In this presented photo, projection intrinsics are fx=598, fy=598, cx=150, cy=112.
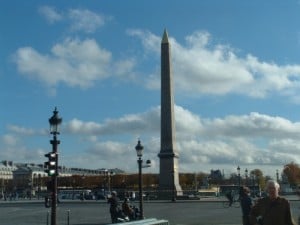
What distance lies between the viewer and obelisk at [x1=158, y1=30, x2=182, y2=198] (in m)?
59.1

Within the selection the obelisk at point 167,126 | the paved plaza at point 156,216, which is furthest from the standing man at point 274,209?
the obelisk at point 167,126

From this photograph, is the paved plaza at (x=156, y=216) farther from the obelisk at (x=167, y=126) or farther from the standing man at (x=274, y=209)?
the standing man at (x=274, y=209)

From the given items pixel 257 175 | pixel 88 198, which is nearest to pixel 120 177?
pixel 257 175

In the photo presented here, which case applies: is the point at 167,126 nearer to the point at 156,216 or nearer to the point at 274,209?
the point at 156,216

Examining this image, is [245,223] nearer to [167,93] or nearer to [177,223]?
[177,223]

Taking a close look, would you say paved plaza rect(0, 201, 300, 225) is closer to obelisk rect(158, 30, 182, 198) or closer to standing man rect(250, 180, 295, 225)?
obelisk rect(158, 30, 182, 198)

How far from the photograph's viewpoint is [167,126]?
6016 centimetres

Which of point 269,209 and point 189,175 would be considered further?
point 189,175

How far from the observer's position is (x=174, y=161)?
2490 inches

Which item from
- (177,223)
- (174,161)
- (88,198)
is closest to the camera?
(177,223)

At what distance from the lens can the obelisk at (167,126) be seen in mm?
59094

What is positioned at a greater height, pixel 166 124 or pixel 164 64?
pixel 164 64

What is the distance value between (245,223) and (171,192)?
48.3 metres

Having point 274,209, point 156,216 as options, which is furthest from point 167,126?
point 274,209
